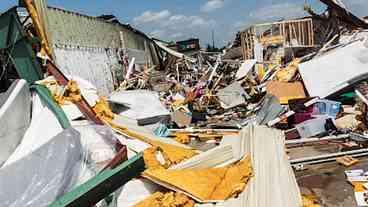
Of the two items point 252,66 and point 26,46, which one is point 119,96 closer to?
point 26,46

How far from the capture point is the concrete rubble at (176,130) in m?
3.92

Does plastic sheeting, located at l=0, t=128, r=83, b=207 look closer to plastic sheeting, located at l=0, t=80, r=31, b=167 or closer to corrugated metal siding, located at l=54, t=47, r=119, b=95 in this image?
plastic sheeting, located at l=0, t=80, r=31, b=167

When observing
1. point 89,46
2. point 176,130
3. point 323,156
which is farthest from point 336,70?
point 89,46

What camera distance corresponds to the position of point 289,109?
837cm

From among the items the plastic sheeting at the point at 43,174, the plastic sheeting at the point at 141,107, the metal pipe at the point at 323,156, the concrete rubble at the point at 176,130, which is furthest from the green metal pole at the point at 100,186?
the plastic sheeting at the point at 141,107

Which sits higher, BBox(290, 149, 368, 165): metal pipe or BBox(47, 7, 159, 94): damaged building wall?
BBox(47, 7, 159, 94): damaged building wall

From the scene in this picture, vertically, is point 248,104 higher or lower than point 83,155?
lower

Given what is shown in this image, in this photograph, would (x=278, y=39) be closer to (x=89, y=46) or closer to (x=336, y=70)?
(x=336, y=70)

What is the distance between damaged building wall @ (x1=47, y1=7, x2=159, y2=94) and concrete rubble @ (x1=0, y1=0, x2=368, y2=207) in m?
0.08

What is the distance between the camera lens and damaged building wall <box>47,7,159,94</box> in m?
11.3

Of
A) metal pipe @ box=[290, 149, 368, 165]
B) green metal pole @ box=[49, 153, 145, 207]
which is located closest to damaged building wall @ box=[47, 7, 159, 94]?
metal pipe @ box=[290, 149, 368, 165]

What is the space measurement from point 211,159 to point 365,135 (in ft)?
8.87

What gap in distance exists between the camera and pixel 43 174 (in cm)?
361

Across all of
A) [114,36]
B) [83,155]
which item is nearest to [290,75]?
[83,155]
